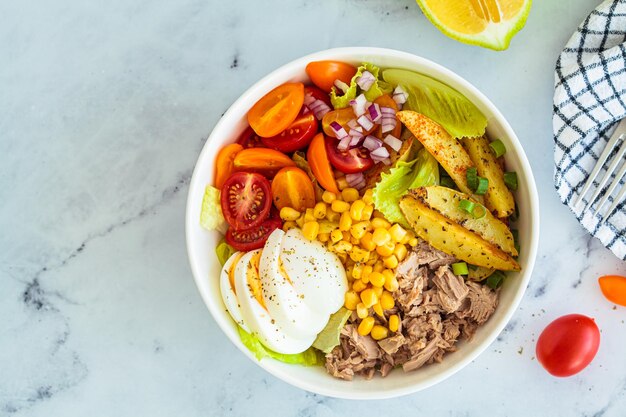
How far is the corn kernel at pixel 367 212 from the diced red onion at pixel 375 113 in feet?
1.19

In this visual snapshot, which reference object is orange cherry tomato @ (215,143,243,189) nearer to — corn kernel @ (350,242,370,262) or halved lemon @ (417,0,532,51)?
corn kernel @ (350,242,370,262)

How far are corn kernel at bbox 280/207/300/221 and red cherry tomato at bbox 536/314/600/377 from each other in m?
1.31

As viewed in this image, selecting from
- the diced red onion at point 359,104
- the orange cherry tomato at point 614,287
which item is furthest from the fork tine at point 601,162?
the diced red onion at point 359,104

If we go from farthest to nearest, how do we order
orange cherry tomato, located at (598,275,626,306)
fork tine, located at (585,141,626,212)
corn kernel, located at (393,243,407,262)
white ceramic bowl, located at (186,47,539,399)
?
orange cherry tomato, located at (598,275,626,306) < fork tine, located at (585,141,626,212) < corn kernel, located at (393,243,407,262) < white ceramic bowl, located at (186,47,539,399)

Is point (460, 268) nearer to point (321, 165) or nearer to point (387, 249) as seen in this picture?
point (387, 249)

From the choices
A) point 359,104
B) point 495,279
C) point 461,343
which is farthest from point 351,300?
point 359,104

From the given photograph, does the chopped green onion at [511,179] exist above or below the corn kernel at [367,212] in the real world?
above

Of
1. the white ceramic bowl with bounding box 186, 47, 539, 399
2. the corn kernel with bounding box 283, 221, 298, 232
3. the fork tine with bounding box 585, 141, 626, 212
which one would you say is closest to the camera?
the white ceramic bowl with bounding box 186, 47, 539, 399

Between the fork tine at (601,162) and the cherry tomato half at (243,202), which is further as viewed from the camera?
the fork tine at (601,162)

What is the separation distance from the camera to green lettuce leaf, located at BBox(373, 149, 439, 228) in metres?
2.97

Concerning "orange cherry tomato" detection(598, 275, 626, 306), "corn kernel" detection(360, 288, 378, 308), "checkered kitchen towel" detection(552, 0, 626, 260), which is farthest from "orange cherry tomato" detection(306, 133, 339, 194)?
"orange cherry tomato" detection(598, 275, 626, 306)

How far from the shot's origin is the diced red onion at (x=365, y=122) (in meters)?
3.02

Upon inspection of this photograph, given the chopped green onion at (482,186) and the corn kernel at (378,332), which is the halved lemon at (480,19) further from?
the corn kernel at (378,332)

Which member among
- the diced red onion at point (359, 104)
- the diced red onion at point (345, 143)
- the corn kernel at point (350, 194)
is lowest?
the corn kernel at point (350, 194)
